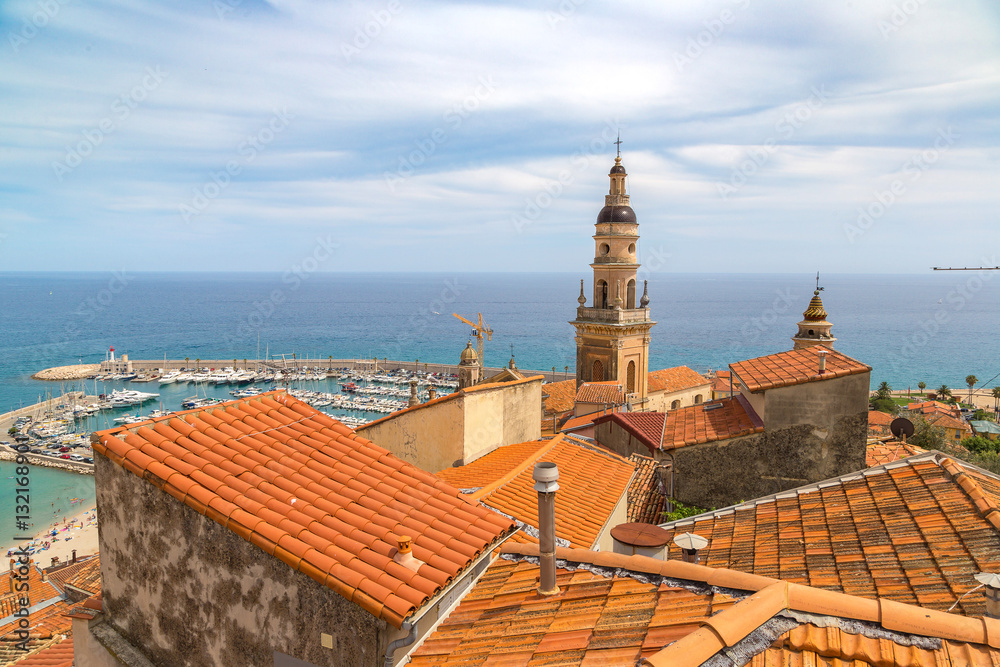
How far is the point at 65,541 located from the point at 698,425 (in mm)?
41192

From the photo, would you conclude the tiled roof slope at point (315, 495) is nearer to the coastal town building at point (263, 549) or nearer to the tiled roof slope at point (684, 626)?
the coastal town building at point (263, 549)

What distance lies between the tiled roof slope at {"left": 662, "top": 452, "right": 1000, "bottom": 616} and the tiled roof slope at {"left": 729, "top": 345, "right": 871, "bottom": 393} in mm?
2340

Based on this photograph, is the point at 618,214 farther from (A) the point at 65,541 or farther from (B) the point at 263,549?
(A) the point at 65,541

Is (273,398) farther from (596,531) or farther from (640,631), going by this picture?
(596,531)

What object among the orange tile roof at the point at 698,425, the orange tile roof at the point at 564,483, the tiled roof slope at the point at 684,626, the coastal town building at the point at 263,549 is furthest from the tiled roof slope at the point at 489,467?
the tiled roof slope at the point at 684,626

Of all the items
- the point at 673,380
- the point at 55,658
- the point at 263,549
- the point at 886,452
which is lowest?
the point at 673,380

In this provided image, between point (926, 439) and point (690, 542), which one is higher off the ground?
point (690, 542)

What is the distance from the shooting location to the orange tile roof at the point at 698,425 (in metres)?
11.1

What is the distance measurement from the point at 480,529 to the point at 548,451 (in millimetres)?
7023

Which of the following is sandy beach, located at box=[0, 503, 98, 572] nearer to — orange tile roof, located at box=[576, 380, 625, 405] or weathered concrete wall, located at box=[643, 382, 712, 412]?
orange tile roof, located at box=[576, 380, 625, 405]

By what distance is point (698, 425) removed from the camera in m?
12.3

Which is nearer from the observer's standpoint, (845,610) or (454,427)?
(845,610)

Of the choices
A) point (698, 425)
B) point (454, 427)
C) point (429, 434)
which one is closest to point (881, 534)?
point (698, 425)

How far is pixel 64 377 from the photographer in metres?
92.9
